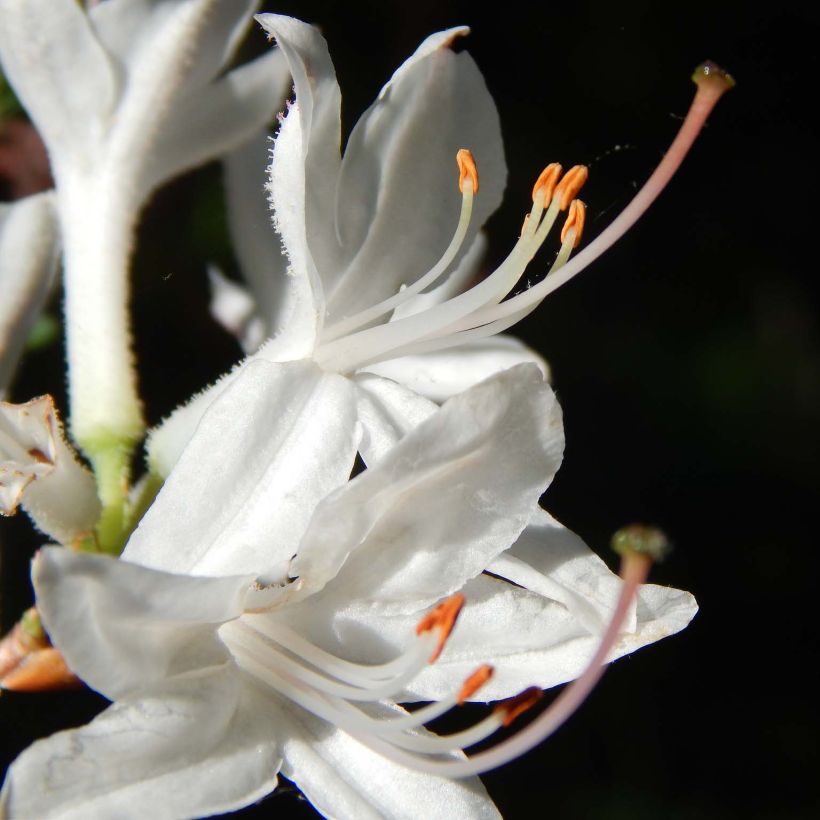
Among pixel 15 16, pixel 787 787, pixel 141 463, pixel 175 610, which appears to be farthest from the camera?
pixel 787 787

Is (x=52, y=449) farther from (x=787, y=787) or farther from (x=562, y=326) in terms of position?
(x=787, y=787)

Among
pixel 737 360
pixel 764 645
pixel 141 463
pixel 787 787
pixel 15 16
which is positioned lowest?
pixel 787 787

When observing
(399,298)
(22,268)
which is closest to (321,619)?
(399,298)

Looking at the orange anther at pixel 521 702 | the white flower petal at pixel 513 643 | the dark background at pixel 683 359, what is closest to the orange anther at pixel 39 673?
the white flower petal at pixel 513 643

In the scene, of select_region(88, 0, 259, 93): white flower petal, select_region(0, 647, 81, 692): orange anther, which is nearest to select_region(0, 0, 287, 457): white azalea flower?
select_region(88, 0, 259, 93): white flower petal

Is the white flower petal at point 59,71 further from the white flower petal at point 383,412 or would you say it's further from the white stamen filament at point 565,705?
the white stamen filament at point 565,705

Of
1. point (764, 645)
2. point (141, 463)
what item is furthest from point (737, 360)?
point (141, 463)

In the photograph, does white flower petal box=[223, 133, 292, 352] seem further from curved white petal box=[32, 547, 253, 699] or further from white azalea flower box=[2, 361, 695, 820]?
curved white petal box=[32, 547, 253, 699]
